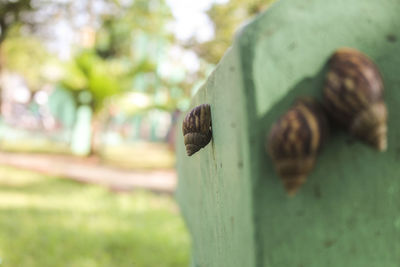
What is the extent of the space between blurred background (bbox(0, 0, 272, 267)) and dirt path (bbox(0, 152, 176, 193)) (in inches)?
1.3

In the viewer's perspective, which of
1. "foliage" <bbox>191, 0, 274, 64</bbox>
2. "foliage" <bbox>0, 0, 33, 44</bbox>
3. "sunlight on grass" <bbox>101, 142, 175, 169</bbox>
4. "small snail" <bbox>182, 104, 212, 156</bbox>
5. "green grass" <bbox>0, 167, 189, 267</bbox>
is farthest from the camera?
"sunlight on grass" <bbox>101, 142, 175, 169</bbox>

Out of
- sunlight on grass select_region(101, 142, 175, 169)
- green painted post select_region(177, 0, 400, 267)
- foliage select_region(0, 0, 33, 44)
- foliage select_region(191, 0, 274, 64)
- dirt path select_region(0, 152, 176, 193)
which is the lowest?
green painted post select_region(177, 0, 400, 267)

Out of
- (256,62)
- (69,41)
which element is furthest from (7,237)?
(69,41)

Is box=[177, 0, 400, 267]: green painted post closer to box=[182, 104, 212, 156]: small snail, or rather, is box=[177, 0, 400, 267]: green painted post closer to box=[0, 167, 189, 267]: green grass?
box=[182, 104, 212, 156]: small snail

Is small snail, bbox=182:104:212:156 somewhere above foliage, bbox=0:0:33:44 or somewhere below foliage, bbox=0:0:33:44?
below

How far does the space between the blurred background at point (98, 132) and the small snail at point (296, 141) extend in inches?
51.3

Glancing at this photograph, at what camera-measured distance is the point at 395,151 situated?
1.76 feet

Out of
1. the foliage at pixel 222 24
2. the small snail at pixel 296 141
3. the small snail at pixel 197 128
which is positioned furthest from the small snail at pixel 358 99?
the foliage at pixel 222 24

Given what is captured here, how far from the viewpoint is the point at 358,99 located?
436 millimetres

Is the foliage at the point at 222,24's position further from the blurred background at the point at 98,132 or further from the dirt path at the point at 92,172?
the dirt path at the point at 92,172

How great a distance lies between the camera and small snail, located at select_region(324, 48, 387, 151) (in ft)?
1.43

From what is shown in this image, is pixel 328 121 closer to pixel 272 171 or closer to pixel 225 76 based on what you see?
pixel 272 171

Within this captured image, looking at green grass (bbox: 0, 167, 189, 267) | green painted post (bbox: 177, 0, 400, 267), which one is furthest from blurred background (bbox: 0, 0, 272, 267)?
green painted post (bbox: 177, 0, 400, 267)

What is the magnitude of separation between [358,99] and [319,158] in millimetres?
103
